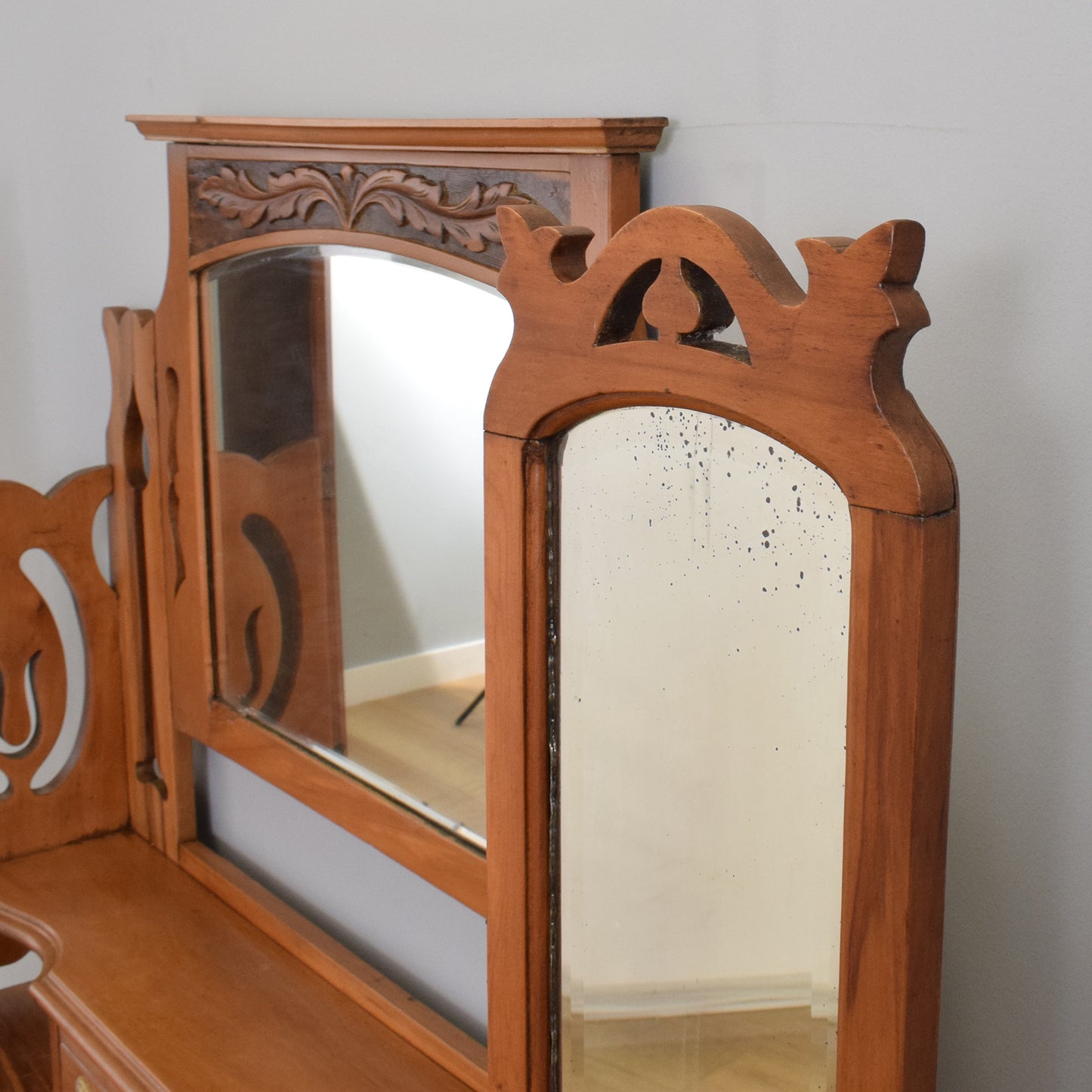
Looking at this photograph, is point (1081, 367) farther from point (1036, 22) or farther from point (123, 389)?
point (123, 389)

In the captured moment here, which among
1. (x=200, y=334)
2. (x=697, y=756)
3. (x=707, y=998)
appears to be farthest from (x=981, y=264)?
(x=200, y=334)

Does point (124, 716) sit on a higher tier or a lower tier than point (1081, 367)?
lower

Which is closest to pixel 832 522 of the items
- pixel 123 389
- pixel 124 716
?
pixel 123 389

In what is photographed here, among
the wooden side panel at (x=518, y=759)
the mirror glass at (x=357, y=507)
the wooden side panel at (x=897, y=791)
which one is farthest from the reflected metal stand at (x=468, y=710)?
the wooden side panel at (x=897, y=791)

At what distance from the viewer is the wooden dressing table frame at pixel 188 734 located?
3.22 feet

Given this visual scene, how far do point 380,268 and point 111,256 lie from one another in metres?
0.64

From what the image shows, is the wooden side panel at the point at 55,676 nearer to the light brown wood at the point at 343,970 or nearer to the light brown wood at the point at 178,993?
the light brown wood at the point at 178,993

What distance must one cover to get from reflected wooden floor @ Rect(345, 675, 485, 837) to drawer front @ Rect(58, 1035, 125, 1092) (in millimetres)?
363

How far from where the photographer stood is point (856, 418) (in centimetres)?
54

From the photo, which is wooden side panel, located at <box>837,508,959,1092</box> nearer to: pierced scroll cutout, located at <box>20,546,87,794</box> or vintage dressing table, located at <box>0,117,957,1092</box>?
vintage dressing table, located at <box>0,117,957,1092</box>

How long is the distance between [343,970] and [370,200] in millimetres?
732

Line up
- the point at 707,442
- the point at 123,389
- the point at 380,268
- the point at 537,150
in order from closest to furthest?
the point at 707,442
the point at 537,150
the point at 380,268
the point at 123,389

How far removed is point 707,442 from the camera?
2.08 ft

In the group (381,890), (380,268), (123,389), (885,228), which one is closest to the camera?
(885,228)
